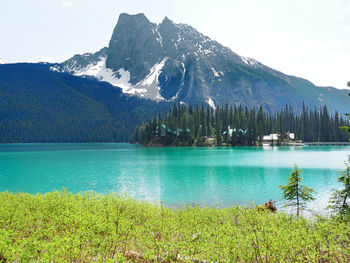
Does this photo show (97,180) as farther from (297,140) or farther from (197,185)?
(297,140)

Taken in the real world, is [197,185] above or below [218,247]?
below

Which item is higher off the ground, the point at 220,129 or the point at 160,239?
the point at 220,129

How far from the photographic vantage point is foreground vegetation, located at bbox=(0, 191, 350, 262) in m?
7.87

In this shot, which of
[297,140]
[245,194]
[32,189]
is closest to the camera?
[245,194]

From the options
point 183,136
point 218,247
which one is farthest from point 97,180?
point 183,136

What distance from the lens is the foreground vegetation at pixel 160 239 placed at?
787 centimetres

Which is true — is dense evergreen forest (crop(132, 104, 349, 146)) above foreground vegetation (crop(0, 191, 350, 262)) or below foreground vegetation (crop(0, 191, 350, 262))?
above

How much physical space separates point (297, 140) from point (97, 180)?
161 m

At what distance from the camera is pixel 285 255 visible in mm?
8422

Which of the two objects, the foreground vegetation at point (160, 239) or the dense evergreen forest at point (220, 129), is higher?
the dense evergreen forest at point (220, 129)

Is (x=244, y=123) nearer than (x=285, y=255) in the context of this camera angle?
No

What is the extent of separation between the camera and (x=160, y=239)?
33.8 feet

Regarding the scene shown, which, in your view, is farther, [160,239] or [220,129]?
[220,129]

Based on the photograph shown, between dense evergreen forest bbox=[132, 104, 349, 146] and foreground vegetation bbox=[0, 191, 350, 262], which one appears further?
dense evergreen forest bbox=[132, 104, 349, 146]
